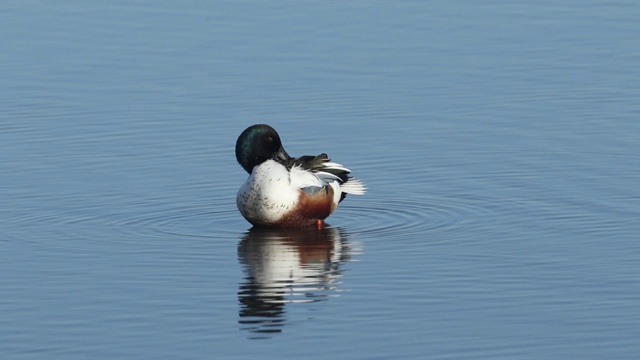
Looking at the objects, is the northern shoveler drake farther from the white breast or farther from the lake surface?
the lake surface

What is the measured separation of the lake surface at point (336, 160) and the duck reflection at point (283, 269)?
0.13 ft

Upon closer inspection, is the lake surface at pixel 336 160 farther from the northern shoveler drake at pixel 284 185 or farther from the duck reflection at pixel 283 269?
the northern shoveler drake at pixel 284 185

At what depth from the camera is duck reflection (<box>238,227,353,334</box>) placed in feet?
41.4

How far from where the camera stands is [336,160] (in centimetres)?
1834

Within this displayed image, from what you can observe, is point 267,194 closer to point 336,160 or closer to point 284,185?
point 284,185

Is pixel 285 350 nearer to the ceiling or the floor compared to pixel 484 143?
nearer to the floor

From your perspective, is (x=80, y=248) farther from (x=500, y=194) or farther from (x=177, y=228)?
(x=500, y=194)

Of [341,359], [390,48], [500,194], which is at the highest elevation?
[390,48]

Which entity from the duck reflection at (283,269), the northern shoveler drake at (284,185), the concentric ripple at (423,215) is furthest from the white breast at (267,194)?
the concentric ripple at (423,215)

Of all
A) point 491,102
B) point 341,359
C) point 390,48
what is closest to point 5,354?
point 341,359

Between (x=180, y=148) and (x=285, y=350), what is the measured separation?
7807 mm

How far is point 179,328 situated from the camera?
12.1 meters

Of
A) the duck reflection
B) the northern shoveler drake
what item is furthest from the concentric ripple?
the duck reflection

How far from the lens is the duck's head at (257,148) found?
16.4 metres
